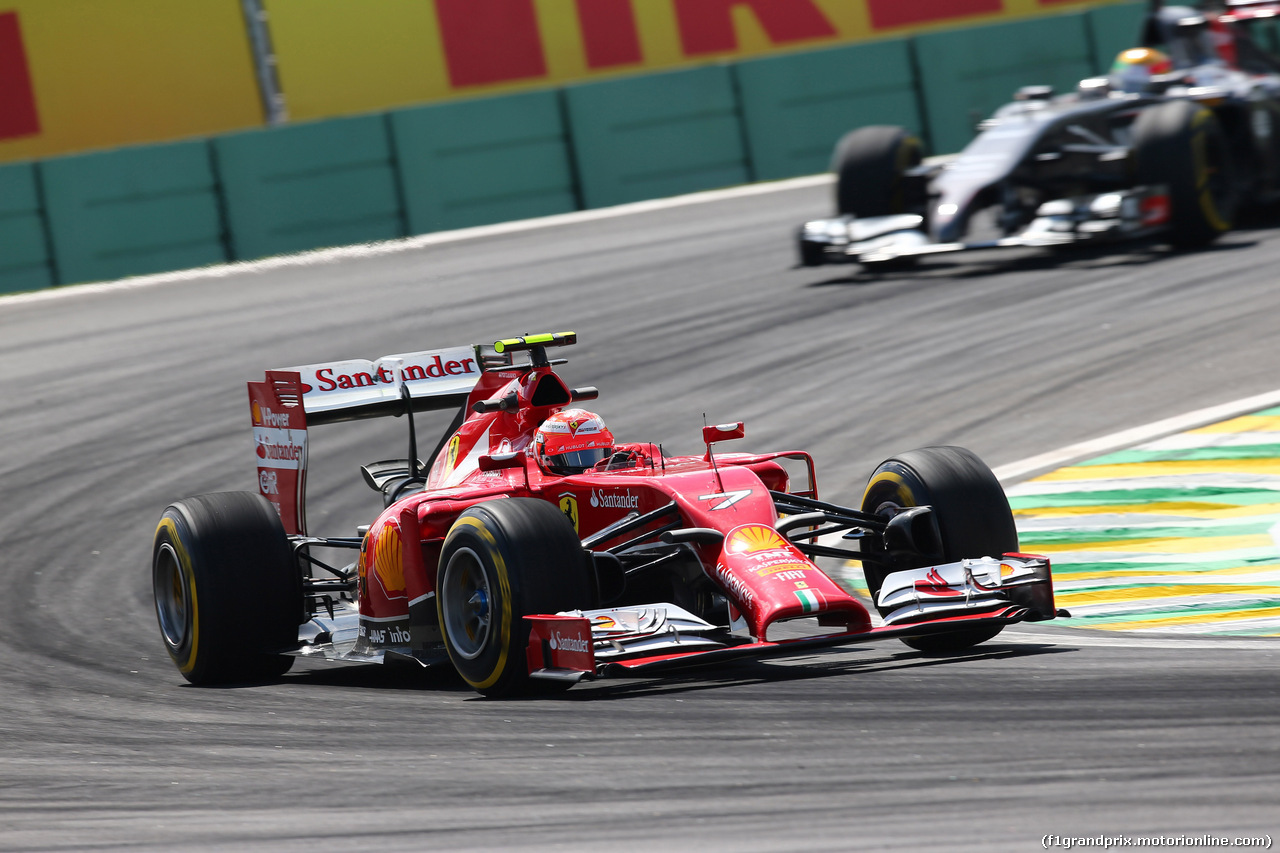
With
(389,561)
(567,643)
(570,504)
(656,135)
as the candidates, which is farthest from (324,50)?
(567,643)

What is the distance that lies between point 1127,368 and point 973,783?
27.5 ft

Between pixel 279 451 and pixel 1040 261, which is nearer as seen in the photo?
pixel 279 451

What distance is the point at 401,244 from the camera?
21078mm

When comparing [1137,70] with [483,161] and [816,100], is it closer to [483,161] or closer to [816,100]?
[816,100]

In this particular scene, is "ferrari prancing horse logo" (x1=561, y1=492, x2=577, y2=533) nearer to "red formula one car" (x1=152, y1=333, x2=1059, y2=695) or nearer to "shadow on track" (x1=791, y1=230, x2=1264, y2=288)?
"red formula one car" (x1=152, y1=333, x2=1059, y2=695)

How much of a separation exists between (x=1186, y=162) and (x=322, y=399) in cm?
958

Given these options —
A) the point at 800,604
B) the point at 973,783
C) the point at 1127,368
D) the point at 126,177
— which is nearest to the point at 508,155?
the point at 126,177

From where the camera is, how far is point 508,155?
70.8ft

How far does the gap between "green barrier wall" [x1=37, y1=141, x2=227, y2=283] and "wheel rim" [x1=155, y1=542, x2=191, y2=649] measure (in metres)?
12.2

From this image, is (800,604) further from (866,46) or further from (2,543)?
(866,46)

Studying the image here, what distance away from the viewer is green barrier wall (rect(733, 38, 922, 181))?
22.9 meters

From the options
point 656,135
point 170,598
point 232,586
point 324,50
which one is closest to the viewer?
point 232,586

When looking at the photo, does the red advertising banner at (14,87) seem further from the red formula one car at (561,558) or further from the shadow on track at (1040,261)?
the red formula one car at (561,558)

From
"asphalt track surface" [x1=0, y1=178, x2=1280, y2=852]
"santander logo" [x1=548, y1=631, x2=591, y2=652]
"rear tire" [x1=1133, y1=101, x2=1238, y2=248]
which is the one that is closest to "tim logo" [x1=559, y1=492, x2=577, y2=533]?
"asphalt track surface" [x1=0, y1=178, x2=1280, y2=852]
